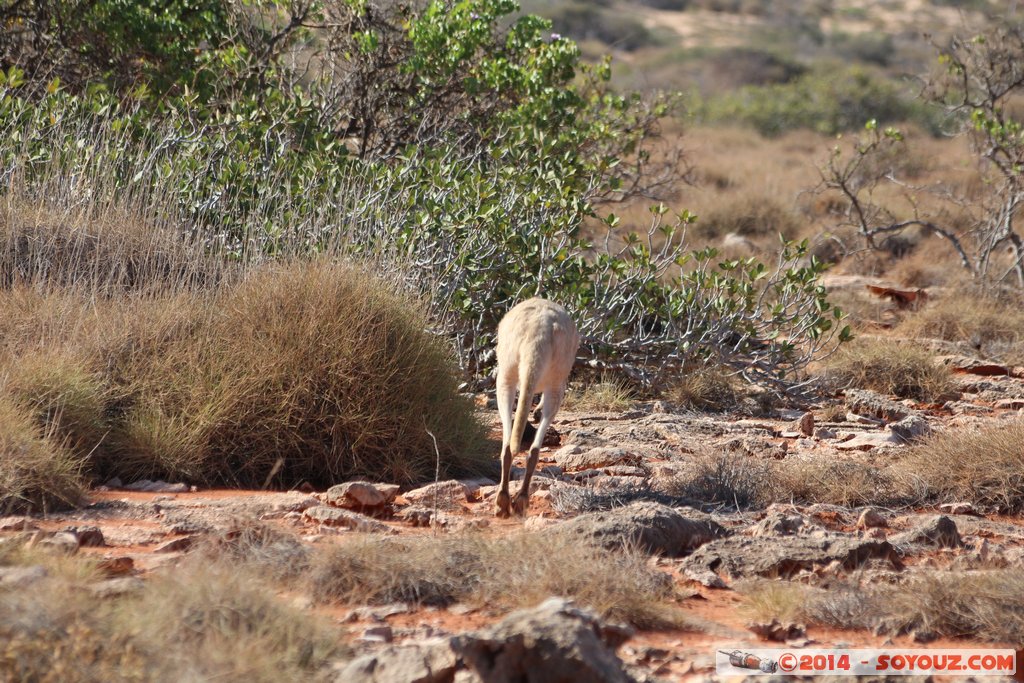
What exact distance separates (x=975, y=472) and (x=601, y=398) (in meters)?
2.82

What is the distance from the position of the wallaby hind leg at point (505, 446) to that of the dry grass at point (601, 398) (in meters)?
2.53

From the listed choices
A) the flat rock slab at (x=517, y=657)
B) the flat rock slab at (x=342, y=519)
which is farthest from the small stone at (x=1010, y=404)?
the flat rock slab at (x=517, y=657)

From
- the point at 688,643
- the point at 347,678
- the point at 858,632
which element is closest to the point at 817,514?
the point at 858,632

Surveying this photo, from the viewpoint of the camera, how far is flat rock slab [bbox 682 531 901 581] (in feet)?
15.9

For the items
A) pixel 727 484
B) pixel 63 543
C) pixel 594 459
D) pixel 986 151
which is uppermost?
pixel 986 151

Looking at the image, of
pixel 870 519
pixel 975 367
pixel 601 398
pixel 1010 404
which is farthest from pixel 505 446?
pixel 975 367

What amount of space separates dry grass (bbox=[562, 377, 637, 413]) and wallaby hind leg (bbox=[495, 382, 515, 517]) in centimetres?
253

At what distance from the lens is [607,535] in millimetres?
4863

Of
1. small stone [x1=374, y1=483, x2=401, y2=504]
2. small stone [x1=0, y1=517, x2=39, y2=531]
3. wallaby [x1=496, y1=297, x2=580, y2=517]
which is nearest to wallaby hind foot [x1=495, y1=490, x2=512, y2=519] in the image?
wallaby [x1=496, y1=297, x2=580, y2=517]

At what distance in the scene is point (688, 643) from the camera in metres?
4.05

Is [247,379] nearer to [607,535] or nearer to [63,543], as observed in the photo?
[63,543]

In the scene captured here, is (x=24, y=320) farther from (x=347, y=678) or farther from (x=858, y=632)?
(x=858, y=632)

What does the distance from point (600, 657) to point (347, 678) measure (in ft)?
2.37

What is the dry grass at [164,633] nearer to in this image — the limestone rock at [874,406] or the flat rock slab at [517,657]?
the flat rock slab at [517,657]
